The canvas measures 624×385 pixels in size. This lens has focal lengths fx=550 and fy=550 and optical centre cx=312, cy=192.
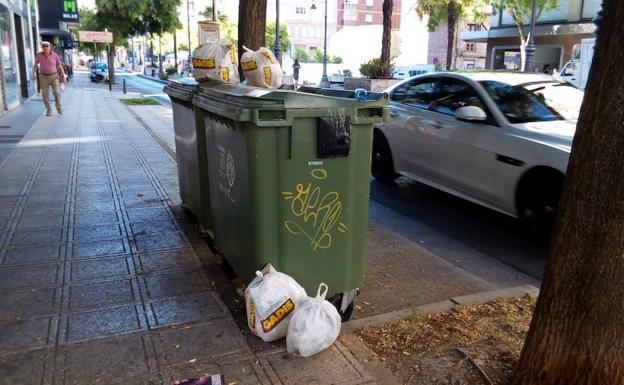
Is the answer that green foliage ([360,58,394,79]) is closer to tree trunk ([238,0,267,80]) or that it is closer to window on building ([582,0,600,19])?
window on building ([582,0,600,19])

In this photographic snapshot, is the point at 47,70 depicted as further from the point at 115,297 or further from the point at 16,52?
the point at 115,297

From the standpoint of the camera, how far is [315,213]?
11.2 ft

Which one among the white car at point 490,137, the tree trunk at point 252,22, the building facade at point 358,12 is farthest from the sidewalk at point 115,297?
the building facade at point 358,12

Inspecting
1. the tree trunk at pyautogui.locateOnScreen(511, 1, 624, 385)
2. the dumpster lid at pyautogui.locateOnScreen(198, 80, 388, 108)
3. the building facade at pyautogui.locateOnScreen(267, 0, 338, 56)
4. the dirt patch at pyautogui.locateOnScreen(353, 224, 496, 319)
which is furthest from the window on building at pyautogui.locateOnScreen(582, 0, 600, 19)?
the building facade at pyautogui.locateOnScreen(267, 0, 338, 56)

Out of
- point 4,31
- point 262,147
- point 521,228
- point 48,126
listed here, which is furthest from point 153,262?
A: point 4,31

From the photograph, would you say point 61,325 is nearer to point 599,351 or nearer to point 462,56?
point 599,351

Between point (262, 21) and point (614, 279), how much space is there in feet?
19.4

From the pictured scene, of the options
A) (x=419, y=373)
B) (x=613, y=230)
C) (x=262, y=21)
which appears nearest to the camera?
(x=613, y=230)

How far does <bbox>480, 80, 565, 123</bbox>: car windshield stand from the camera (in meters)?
5.85

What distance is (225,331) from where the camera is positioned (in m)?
3.37

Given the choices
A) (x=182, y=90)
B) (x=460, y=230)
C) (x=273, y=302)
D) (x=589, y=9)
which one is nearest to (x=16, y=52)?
(x=182, y=90)

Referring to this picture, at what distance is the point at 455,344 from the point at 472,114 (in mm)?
3239

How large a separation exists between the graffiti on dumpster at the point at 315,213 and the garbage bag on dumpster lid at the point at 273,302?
0.34 meters

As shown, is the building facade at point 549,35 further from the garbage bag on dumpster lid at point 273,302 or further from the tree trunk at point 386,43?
the garbage bag on dumpster lid at point 273,302
